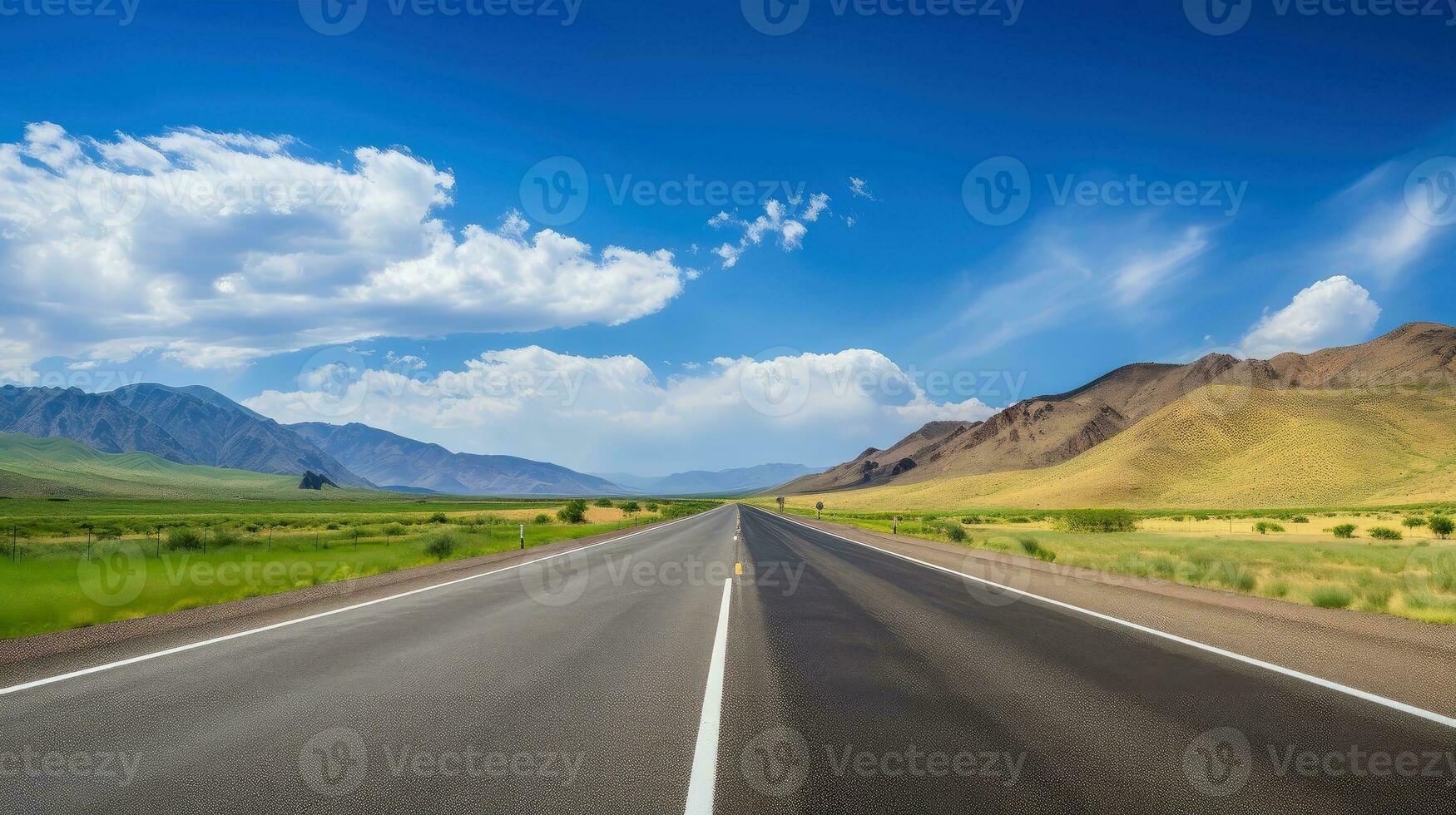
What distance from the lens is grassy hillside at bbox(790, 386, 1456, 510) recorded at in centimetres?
8488

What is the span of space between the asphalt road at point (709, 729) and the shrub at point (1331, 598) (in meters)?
5.42

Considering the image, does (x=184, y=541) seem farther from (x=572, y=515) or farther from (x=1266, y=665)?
(x=1266, y=665)

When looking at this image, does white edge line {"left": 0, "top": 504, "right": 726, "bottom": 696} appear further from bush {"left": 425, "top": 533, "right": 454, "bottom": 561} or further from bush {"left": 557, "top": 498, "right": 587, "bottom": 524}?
bush {"left": 557, "top": 498, "right": 587, "bottom": 524}

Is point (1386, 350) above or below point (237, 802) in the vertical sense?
above

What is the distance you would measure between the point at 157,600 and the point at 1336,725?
56.4 feet

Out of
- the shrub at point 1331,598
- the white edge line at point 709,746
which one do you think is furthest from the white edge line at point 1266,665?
the white edge line at point 709,746

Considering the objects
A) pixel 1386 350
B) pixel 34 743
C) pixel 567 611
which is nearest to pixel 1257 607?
pixel 567 611

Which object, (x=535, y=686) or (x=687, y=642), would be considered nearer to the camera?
(x=535, y=686)

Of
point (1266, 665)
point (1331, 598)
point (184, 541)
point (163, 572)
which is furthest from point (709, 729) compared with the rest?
point (184, 541)

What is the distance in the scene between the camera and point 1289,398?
381ft

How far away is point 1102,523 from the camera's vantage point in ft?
174

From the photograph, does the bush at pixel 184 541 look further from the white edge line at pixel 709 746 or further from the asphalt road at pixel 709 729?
the white edge line at pixel 709 746

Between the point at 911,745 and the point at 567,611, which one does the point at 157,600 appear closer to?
the point at 567,611

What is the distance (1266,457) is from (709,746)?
121493 millimetres
